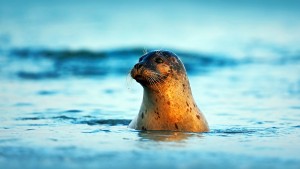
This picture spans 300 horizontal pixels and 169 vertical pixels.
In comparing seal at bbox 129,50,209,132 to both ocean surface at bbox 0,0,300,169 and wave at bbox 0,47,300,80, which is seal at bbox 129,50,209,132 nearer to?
ocean surface at bbox 0,0,300,169

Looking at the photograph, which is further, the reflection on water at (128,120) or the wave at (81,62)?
the wave at (81,62)

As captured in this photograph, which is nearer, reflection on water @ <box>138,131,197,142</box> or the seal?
reflection on water @ <box>138,131,197,142</box>

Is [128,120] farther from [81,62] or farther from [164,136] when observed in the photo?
[81,62]

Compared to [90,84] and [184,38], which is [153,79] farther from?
[184,38]

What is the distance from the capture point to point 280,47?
2883 centimetres

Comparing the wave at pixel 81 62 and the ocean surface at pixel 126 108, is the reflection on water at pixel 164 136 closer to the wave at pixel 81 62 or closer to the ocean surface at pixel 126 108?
the ocean surface at pixel 126 108

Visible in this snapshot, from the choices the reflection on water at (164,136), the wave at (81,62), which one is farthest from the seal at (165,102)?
the wave at (81,62)

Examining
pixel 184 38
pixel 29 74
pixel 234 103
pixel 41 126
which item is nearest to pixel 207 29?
pixel 184 38

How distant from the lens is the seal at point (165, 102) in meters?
9.39

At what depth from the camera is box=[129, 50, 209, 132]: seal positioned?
9.39 m

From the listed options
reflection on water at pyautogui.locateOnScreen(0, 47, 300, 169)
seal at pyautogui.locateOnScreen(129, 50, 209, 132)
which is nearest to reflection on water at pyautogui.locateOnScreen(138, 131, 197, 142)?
reflection on water at pyautogui.locateOnScreen(0, 47, 300, 169)

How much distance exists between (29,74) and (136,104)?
5.18 metres

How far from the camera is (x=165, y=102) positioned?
9422mm

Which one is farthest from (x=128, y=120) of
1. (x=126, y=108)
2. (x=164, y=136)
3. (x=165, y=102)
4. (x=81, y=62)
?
(x=81, y=62)
